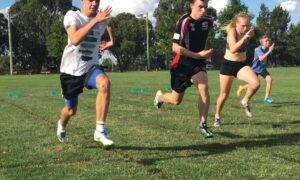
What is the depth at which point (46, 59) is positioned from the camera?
84812 mm

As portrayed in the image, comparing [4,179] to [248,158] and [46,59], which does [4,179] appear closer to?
[248,158]

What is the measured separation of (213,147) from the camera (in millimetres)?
6102

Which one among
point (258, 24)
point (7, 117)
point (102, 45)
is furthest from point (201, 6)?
point (258, 24)

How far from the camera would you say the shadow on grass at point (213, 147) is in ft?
18.4

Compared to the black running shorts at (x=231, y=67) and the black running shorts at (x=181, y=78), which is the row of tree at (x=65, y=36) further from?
the black running shorts at (x=181, y=78)

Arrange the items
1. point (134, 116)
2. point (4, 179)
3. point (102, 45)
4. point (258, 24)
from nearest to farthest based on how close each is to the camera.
Answer: 1. point (4, 179)
2. point (102, 45)
3. point (134, 116)
4. point (258, 24)

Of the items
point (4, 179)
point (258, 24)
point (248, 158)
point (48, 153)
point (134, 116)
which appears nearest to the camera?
point (4, 179)

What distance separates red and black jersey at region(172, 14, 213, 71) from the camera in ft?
22.5

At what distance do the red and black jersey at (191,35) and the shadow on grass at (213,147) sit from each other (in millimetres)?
1450

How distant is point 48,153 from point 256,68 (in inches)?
337

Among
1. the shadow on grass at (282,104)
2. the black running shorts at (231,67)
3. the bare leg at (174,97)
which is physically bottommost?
the shadow on grass at (282,104)

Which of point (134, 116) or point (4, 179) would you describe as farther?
point (134, 116)

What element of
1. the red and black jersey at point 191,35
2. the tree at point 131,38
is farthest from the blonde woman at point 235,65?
the tree at point 131,38

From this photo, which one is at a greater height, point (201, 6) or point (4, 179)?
point (201, 6)
